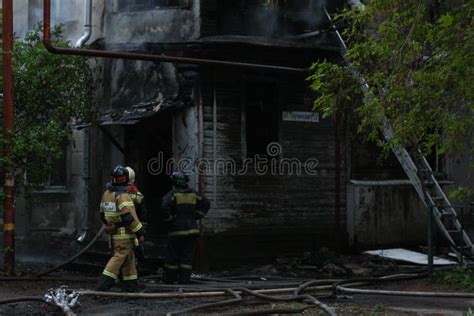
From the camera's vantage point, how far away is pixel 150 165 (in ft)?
44.3

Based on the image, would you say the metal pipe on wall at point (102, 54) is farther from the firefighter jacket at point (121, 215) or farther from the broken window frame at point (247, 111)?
the firefighter jacket at point (121, 215)

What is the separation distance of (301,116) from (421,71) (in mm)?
5041

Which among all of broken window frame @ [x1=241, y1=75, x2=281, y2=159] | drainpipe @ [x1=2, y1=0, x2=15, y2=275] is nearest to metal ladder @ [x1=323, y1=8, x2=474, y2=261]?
broken window frame @ [x1=241, y1=75, x2=281, y2=159]

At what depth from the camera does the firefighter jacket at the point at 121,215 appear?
29.4 feet

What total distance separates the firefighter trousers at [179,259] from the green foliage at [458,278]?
370 cm

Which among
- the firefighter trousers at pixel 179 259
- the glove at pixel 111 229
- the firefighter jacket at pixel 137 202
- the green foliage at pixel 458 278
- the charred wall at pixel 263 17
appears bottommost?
the green foliage at pixel 458 278

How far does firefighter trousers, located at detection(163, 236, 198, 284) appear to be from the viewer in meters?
10.1

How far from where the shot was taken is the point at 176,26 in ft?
40.9

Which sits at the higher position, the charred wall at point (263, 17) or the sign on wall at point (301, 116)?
the charred wall at point (263, 17)

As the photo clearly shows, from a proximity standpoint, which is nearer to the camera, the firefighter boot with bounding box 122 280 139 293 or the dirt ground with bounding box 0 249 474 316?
the dirt ground with bounding box 0 249 474 316

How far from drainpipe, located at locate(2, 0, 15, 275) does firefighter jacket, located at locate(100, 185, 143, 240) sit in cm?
237

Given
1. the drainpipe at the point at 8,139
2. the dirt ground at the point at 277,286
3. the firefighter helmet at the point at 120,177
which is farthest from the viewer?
the drainpipe at the point at 8,139

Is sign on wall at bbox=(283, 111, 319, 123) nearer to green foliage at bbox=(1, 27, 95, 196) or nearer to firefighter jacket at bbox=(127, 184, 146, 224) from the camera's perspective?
green foliage at bbox=(1, 27, 95, 196)

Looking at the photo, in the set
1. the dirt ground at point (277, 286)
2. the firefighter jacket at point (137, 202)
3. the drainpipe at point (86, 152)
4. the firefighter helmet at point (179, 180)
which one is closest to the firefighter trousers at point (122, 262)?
the dirt ground at point (277, 286)
